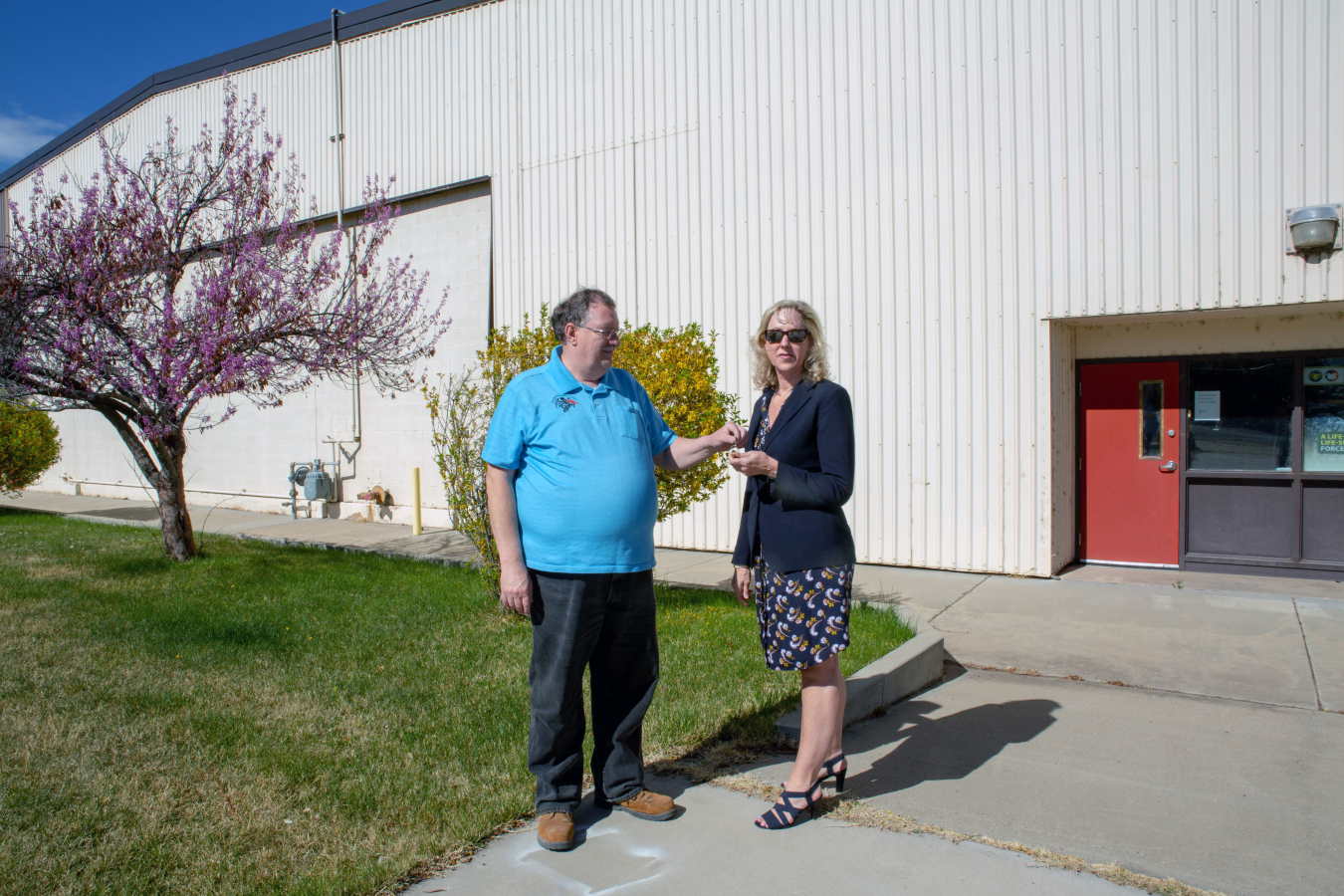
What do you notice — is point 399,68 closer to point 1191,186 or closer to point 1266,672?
point 1191,186

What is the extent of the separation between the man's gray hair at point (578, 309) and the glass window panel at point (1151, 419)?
706 centimetres

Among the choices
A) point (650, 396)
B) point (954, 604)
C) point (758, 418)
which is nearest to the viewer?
point (758, 418)

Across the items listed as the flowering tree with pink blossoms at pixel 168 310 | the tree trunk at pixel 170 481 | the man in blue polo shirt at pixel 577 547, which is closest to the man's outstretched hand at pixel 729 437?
the man in blue polo shirt at pixel 577 547

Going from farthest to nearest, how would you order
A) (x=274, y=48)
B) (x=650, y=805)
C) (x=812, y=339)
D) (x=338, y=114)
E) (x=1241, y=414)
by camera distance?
(x=274, y=48), (x=338, y=114), (x=1241, y=414), (x=812, y=339), (x=650, y=805)

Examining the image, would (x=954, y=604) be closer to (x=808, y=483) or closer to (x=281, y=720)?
(x=808, y=483)

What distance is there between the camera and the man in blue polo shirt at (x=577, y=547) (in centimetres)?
316

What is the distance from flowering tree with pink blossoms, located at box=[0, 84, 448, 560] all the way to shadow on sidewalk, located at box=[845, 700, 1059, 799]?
6255mm

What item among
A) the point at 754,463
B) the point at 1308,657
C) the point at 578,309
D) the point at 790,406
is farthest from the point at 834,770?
the point at 1308,657

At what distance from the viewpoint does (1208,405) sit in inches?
328

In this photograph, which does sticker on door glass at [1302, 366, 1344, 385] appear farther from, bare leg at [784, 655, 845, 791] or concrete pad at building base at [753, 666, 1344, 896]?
bare leg at [784, 655, 845, 791]

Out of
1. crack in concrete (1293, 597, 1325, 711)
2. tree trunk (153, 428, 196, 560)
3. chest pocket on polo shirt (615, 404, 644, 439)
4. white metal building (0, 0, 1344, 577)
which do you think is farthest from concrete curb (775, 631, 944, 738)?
tree trunk (153, 428, 196, 560)

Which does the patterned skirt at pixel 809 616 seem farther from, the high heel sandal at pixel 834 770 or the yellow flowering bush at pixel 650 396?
the yellow flowering bush at pixel 650 396

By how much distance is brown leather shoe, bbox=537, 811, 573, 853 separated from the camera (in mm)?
3064

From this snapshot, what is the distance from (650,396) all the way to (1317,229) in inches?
210
